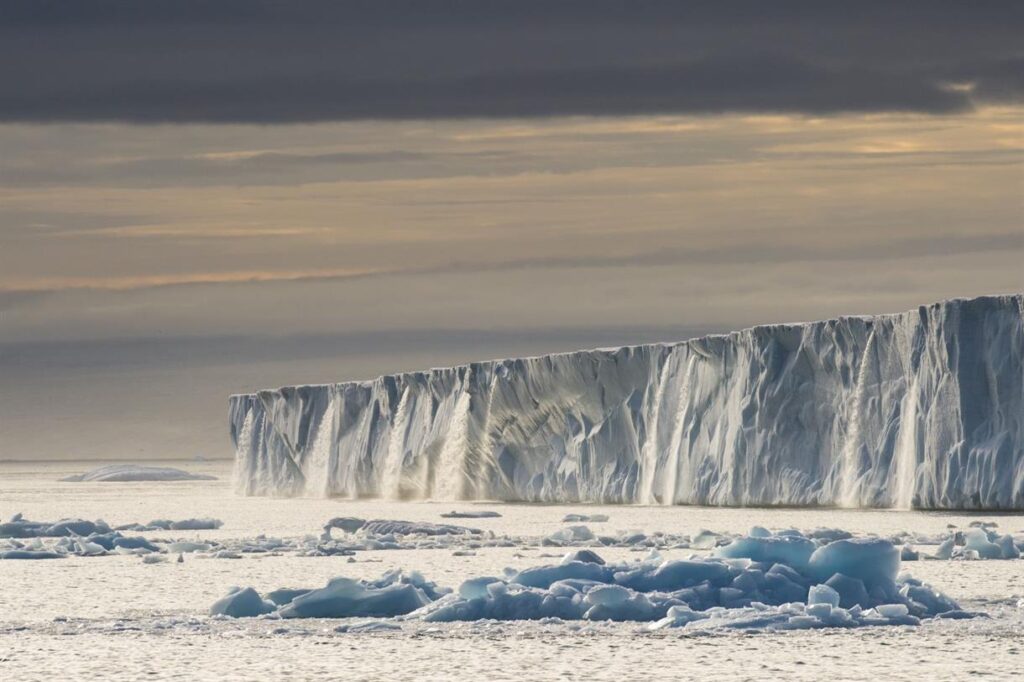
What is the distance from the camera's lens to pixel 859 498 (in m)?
28.2

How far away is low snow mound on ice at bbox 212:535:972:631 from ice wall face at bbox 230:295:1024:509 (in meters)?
13.8

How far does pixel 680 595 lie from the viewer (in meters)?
12.3

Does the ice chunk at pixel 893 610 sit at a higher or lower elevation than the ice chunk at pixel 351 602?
higher

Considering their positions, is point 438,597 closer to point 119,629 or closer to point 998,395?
point 119,629

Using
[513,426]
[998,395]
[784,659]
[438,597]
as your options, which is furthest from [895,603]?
[513,426]

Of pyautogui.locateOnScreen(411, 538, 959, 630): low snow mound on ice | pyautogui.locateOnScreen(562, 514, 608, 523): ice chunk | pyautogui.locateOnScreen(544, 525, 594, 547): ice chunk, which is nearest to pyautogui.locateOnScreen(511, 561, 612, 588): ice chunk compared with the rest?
pyautogui.locateOnScreen(411, 538, 959, 630): low snow mound on ice

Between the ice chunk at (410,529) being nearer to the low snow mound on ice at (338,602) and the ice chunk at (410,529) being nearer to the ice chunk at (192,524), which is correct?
the ice chunk at (192,524)

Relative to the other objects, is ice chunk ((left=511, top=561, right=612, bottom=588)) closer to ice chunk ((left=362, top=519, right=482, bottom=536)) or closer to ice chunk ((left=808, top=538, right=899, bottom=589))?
ice chunk ((left=808, top=538, right=899, bottom=589))

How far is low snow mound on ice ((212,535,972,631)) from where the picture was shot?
11.9 m

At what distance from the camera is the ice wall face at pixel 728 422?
86.9 feet

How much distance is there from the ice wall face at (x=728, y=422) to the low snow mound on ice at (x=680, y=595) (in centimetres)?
1382

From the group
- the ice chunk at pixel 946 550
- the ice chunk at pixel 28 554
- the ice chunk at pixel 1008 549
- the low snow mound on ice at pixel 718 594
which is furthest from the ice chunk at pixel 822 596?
the ice chunk at pixel 28 554

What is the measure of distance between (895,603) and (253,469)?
4085 cm

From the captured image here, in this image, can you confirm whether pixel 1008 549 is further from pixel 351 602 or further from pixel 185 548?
pixel 185 548
